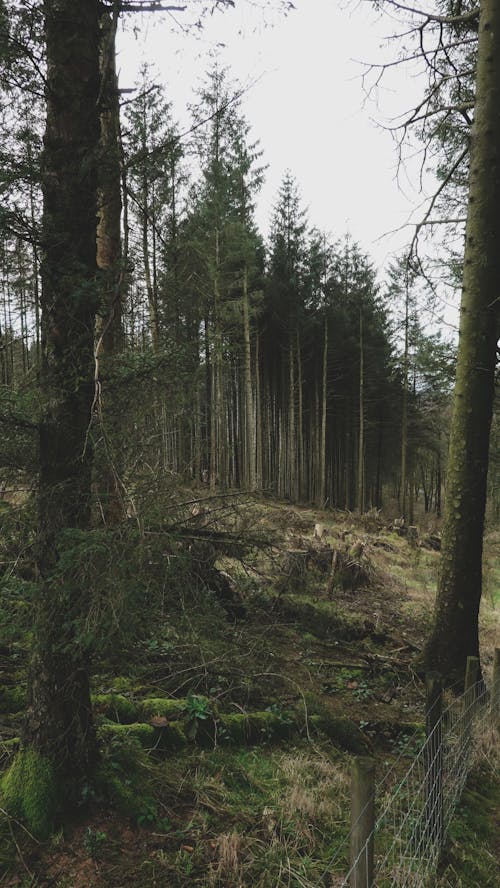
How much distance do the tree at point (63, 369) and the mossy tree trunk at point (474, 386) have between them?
4027 mm

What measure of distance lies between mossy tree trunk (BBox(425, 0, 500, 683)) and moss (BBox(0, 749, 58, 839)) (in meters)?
4.08

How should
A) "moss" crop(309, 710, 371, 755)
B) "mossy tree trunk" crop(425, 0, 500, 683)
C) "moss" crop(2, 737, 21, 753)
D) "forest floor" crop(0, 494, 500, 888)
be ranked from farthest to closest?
"mossy tree trunk" crop(425, 0, 500, 683)
"moss" crop(309, 710, 371, 755)
"moss" crop(2, 737, 21, 753)
"forest floor" crop(0, 494, 500, 888)

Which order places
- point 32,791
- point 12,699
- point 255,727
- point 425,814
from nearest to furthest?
point 32,791, point 425,814, point 12,699, point 255,727

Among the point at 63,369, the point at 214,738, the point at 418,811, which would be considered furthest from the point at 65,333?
the point at 418,811

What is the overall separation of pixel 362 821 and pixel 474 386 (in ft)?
14.2

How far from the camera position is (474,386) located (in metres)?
4.93

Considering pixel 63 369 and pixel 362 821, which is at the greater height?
pixel 63 369

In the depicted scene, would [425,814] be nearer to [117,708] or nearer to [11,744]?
[117,708]

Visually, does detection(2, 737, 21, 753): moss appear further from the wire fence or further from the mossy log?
the wire fence

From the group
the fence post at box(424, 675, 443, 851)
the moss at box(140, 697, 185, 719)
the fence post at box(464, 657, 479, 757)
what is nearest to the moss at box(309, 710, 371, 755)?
the fence post at box(464, 657, 479, 757)

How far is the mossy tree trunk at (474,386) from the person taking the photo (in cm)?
488

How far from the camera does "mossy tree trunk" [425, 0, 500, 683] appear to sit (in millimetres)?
4875

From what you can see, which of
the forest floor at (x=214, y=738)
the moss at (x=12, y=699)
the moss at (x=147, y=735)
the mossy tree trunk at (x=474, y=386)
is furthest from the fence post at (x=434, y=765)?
the moss at (x=12, y=699)

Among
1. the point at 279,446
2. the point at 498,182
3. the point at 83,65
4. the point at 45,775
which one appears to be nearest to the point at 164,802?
the point at 45,775
